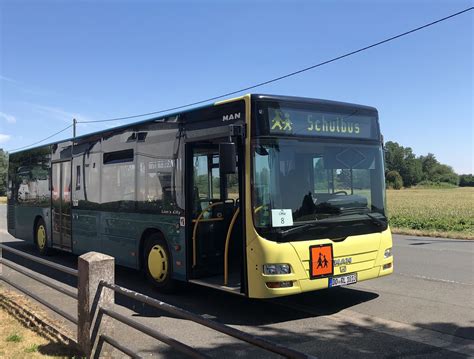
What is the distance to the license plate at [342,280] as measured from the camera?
20.5 feet

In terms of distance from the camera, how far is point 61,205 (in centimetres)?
1178

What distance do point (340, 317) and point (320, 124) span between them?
2.65 meters

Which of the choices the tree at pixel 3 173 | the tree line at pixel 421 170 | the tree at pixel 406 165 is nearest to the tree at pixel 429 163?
the tree line at pixel 421 170

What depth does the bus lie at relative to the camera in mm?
6082

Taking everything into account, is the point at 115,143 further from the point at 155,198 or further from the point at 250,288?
the point at 250,288

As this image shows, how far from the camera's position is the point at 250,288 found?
19.9 feet

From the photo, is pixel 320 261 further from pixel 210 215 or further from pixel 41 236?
pixel 41 236

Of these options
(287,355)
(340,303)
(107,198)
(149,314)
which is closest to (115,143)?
(107,198)

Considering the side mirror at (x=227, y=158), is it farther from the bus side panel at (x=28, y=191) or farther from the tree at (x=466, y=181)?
the tree at (x=466, y=181)

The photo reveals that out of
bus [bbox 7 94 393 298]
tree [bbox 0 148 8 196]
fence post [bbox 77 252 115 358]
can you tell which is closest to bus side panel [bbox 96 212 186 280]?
bus [bbox 7 94 393 298]

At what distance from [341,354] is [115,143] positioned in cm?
613

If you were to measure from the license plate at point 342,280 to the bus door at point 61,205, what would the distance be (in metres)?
7.19

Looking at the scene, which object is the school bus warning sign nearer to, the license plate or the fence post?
the license plate

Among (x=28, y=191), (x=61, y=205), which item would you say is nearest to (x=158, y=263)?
(x=61, y=205)
